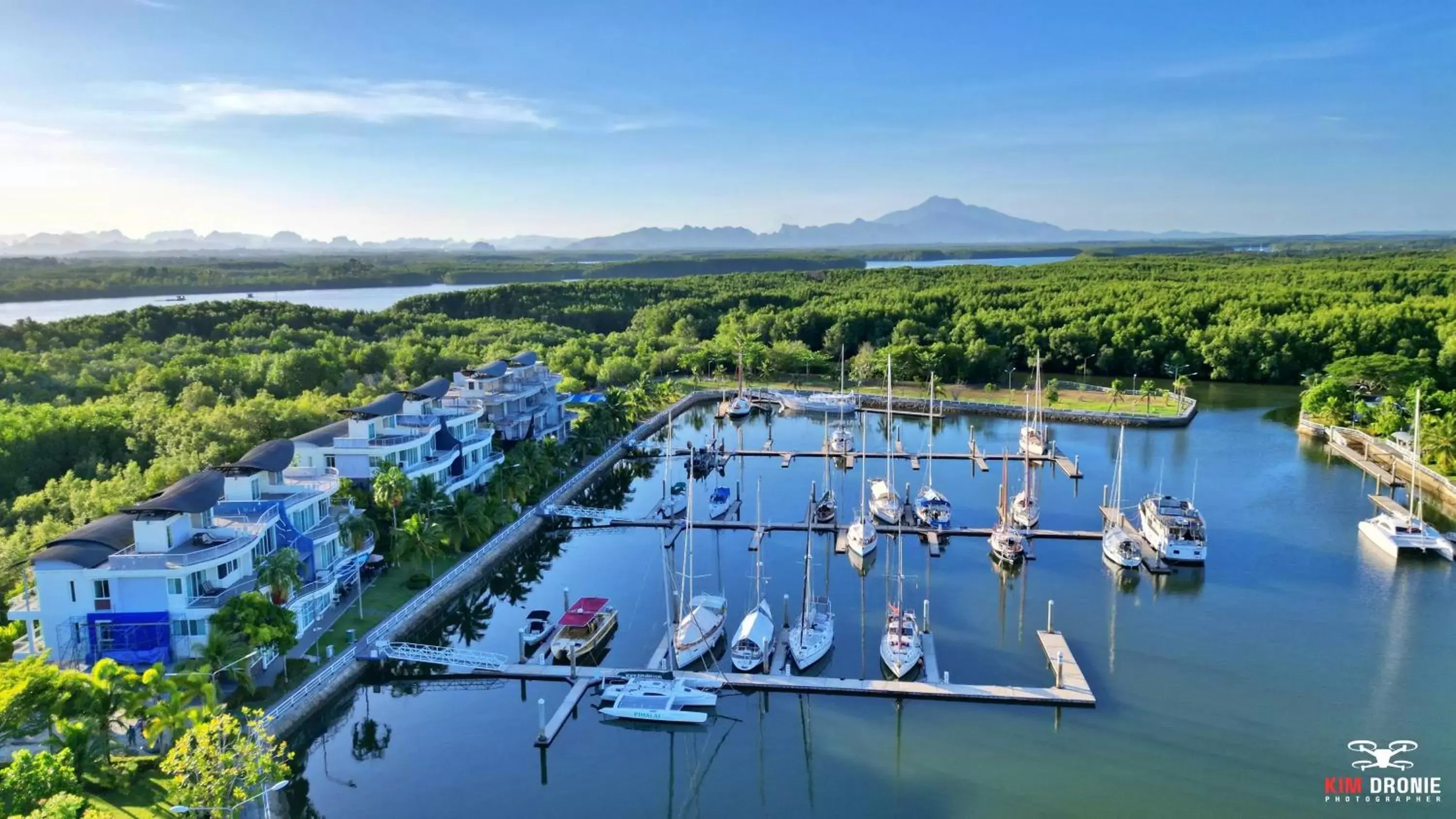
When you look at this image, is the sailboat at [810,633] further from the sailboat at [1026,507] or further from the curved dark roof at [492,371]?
the curved dark roof at [492,371]

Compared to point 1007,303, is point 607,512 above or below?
below

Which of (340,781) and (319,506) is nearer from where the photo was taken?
(340,781)

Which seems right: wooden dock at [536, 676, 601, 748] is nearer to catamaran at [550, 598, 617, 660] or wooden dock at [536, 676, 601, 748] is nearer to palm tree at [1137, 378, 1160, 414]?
catamaran at [550, 598, 617, 660]

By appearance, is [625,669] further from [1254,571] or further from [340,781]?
[1254,571]

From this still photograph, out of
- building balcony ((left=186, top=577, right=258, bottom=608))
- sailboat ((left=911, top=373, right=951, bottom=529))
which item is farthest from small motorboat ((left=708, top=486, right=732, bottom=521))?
building balcony ((left=186, top=577, right=258, bottom=608))

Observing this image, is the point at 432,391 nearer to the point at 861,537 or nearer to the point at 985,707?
the point at 861,537

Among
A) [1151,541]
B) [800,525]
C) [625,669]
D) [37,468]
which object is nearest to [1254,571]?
[1151,541]
